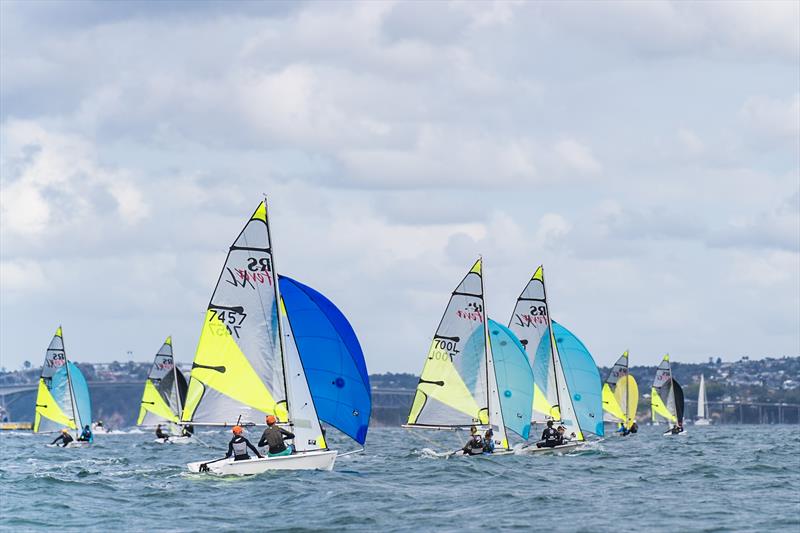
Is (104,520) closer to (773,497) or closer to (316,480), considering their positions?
(316,480)

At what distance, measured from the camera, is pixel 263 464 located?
1409 inches

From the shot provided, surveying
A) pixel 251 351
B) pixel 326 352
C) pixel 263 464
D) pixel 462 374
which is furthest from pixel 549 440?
pixel 263 464

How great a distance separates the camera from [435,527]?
2922 cm

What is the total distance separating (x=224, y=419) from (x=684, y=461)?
20628mm

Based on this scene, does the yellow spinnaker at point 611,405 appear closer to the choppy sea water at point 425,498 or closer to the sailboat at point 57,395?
the sailboat at point 57,395

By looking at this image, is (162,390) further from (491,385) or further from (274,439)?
(274,439)

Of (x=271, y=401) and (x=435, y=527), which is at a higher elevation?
(x=271, y=401)

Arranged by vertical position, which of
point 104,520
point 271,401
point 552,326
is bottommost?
point 104,520

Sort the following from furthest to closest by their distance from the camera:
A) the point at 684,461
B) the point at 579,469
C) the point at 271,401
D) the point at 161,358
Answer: the point at 161,358 < the point at 684,461 < the point at 579,469 < the point at 271,401

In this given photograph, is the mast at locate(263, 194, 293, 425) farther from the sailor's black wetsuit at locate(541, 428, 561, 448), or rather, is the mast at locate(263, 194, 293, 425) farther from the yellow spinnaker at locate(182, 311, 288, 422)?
Result: the sailor's black wetsuit at locate(541, 428, 561, 448)

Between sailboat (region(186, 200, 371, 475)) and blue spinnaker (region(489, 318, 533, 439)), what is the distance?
1420cm

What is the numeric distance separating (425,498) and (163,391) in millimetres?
62606

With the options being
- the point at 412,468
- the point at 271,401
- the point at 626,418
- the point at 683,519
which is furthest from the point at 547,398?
the point at 626,418

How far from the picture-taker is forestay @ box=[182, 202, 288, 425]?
37.6 metres
